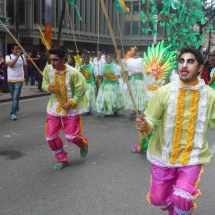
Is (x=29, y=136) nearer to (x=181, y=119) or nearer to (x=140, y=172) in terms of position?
(x=140, y=172)

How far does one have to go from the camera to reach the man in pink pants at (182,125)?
304 cm

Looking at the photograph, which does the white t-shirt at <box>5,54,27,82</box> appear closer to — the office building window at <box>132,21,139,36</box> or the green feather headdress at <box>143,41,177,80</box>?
the green feather headdress at <box>143,41,177,80</box>

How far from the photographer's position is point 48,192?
422 cm

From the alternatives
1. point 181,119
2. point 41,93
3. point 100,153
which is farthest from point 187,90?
point 41,93

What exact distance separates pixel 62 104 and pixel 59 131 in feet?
1.26

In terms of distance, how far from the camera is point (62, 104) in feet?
16.7

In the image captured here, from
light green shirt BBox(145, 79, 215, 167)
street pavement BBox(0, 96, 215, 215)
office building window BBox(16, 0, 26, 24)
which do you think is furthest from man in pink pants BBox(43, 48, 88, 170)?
office building window BBox(16, 0, 26, 24)

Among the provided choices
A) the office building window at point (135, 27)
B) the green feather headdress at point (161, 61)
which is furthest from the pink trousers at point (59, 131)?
the office building window at point (135, 27)

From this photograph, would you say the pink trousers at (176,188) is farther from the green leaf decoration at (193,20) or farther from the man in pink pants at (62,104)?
the green leaf decoration at (193,20)

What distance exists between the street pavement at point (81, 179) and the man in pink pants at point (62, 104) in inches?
16.3

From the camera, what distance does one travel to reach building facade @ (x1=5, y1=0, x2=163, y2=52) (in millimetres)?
27828

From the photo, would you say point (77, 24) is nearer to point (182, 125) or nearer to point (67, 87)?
point (67, 87)

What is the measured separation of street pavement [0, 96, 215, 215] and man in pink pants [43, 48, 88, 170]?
41cm

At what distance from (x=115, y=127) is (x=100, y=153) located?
2.24m
